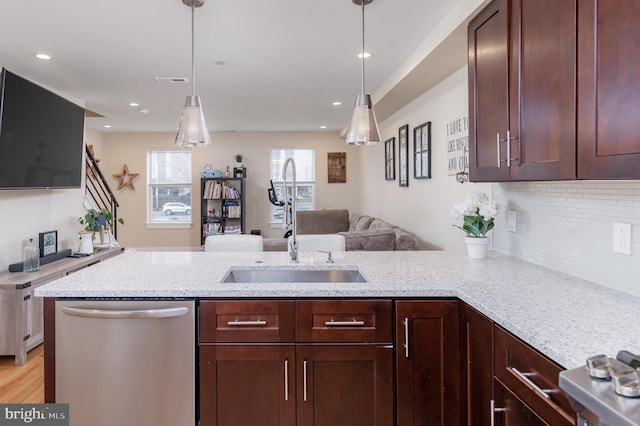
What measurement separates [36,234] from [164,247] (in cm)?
405

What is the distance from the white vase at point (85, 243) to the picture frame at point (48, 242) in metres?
0.28

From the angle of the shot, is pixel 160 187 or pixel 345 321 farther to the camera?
pixel 160 187

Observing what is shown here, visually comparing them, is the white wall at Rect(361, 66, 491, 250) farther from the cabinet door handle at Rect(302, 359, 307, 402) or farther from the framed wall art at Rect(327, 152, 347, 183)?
the framed wall art at Rect(327, 152, 347, 183)

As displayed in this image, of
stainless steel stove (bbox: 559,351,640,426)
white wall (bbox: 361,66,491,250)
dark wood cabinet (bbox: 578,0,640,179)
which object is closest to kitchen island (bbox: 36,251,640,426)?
dark wood cabinet (bbox: 578,0,640,179)

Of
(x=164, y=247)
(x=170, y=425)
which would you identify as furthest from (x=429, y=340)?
(x=164, y=247)

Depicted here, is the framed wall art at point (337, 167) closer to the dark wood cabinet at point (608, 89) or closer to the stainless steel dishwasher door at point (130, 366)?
the stainless steel dishwasher door at point (130, 366)

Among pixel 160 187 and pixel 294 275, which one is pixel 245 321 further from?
pixel 160 187

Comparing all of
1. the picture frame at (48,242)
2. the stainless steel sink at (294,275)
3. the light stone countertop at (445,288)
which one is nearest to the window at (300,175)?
the picture frame at (48,242)

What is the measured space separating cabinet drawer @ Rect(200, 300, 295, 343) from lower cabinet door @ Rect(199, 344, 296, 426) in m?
0.03

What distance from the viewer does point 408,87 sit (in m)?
3.98

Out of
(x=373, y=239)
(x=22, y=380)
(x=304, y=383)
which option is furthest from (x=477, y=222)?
(x=22, y=380)

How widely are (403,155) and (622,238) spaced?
3.52m

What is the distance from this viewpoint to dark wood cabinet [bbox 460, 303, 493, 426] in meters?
1.43

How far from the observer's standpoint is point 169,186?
817 centimetres
